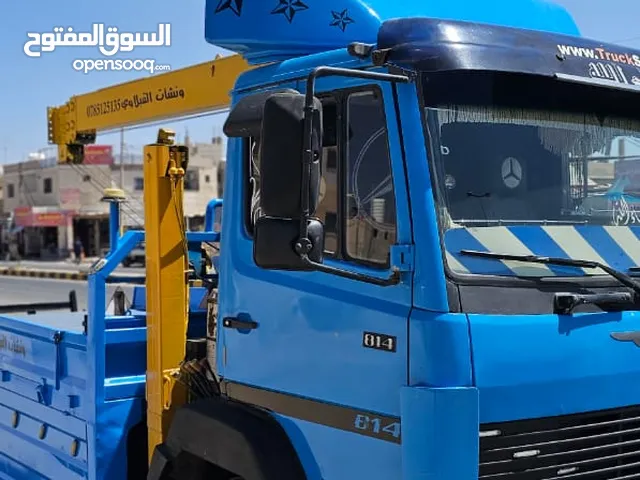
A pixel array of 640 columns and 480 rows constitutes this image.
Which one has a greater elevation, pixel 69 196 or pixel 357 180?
pixel 69 196

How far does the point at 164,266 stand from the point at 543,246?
180 cm

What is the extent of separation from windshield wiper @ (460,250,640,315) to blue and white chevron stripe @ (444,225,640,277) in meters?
0.02

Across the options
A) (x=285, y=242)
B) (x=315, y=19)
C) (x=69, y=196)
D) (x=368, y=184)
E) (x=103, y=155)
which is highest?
(x=103, y=155)

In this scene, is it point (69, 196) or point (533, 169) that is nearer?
point (533, 169)

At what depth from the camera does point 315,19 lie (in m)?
3.01

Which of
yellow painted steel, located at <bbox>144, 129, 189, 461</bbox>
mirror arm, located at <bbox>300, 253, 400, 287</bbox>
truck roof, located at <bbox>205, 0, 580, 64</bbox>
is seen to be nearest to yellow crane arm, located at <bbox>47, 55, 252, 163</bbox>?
truck roof, located at <bbox>205, 0, 580, 64</bbox>

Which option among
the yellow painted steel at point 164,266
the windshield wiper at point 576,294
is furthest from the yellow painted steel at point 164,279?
the windshield wiper at point 576,294

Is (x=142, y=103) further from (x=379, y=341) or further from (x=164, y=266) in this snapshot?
(x=379, y=341)

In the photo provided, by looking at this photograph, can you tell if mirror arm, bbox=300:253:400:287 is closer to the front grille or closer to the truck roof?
the front grille

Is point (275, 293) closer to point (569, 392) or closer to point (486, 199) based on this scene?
point (486, 199)

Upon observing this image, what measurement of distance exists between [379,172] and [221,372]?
1153mm

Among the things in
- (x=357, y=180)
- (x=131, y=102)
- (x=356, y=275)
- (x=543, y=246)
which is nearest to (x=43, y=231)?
(x=131, y=102)

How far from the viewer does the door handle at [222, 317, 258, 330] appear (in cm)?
298

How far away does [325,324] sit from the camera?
2.67 meters
